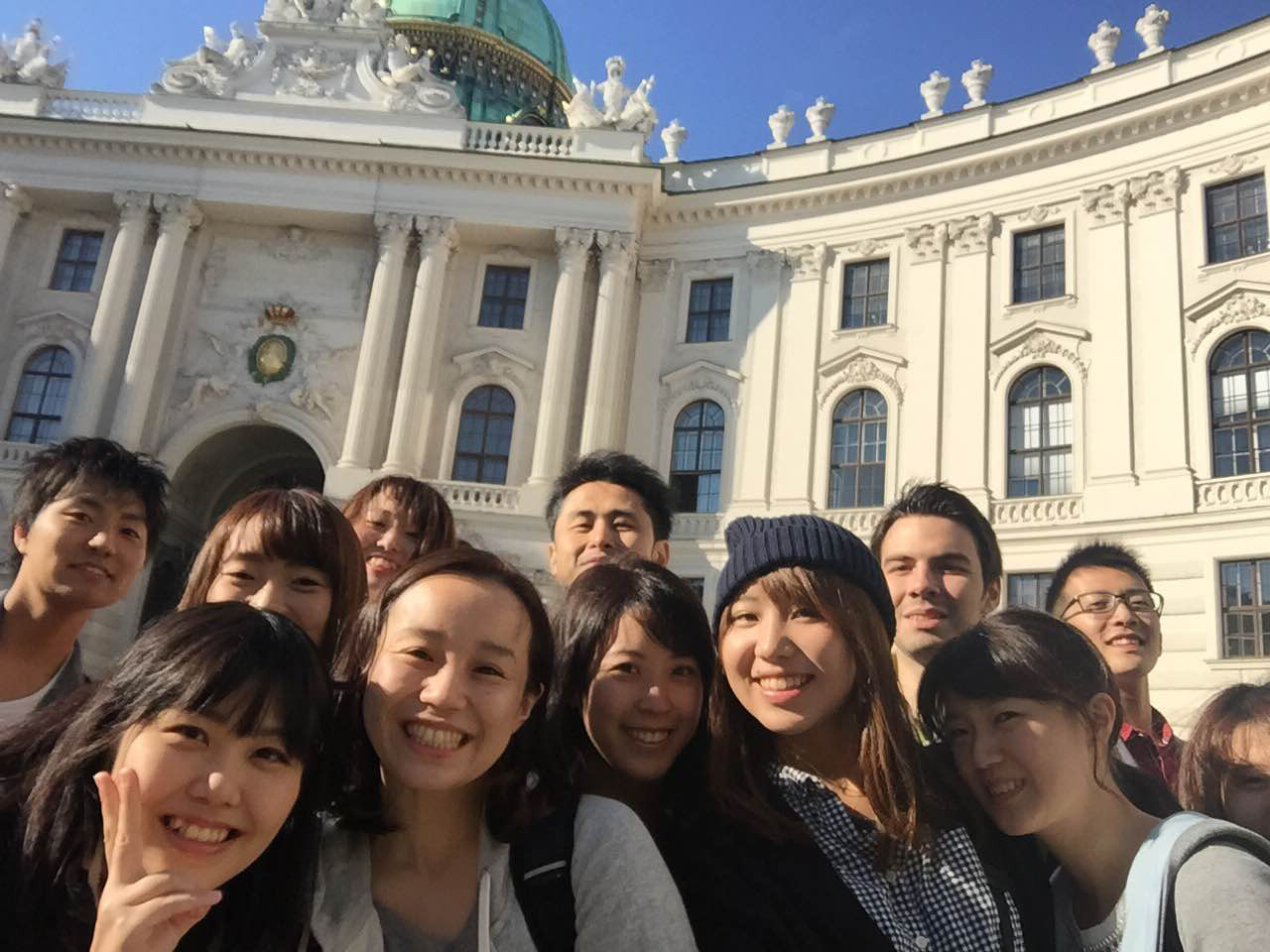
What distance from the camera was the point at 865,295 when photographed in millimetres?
24812

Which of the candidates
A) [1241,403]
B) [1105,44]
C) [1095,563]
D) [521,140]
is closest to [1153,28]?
[1105,44]

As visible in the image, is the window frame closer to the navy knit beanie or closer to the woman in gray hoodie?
the navy knit beanie

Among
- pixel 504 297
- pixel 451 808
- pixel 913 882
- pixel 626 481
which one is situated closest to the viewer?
pixel 451 808

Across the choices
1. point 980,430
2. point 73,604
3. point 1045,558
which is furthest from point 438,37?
point 73,604

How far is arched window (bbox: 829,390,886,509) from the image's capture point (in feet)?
76.1

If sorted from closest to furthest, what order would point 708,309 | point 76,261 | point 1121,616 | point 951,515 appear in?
point 951,515, point 1121,616, point 708,309, point 76,261

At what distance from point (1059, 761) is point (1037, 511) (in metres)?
19.1

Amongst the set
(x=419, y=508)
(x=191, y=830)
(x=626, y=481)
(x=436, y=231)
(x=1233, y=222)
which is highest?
(x=436, y=231)

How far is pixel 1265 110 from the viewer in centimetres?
2023

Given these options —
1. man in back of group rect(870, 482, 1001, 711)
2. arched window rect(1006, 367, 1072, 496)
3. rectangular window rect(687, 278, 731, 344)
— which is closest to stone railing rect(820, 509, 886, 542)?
arched window rect(1006, 367, 1072, 496)

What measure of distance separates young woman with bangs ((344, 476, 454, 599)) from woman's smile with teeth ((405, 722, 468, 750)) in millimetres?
2523

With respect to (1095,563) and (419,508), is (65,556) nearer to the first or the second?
(419,508)

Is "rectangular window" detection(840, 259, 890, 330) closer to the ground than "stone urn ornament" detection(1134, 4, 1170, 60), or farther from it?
closer to the ground

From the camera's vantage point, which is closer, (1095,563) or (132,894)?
(132,894)
